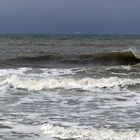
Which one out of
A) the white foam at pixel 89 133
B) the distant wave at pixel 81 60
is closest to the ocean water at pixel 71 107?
the white foam at pixel 89 133

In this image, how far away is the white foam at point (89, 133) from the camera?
6965mm

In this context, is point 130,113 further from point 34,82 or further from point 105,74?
point 105,74

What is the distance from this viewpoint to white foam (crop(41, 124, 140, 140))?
22.9ft

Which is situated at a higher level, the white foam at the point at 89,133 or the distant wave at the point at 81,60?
the distant wave at the point at 81,60

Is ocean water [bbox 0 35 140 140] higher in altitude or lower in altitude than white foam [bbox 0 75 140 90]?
lower

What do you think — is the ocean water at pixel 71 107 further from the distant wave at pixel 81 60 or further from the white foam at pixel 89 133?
the distant wave at pixel 81 60

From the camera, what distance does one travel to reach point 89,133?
Result: 23.7 ft

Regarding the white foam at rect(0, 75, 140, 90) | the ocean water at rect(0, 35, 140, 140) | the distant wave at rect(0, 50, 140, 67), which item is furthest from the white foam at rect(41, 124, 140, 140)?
the distant wave at rect(0, 50, 140, 67)

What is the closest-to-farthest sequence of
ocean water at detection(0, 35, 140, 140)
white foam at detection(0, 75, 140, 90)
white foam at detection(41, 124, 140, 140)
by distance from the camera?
white foam at detection(41, 124, 140, 140)
ocean water at detection(0, 35, 140, 140)
white foam at detection(0, 75, 140, 90)

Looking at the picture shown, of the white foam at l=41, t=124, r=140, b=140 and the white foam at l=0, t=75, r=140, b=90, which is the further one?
the white foam at l=0, t=75, r=140, b=90

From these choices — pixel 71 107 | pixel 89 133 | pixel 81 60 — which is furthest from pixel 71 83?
pixel 81 60

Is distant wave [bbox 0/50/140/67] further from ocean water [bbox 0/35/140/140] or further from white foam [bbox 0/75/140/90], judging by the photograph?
white foam [bbox 0/75/140/90]

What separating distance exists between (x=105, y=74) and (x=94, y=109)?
695cm

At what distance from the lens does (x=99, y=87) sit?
1338 centimetres
